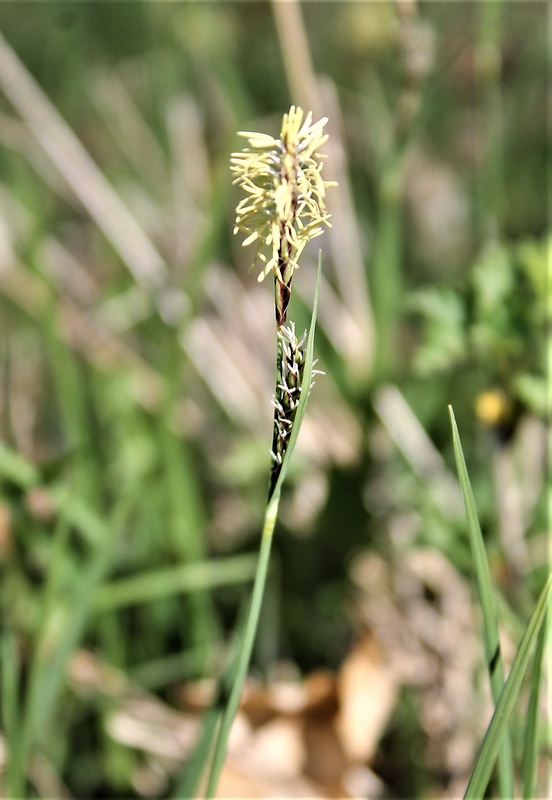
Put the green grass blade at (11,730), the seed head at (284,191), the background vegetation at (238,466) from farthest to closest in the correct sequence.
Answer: the background vegetation at (238,466) < the green grass blade at (11,730) < the seed head at (284,191)

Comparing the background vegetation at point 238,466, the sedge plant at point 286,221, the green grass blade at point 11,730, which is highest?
the background vegetation at point 238,466

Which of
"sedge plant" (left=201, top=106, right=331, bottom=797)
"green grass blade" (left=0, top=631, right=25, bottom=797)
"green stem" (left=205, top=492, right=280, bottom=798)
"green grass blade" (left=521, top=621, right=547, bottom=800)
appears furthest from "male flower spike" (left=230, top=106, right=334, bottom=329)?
→ "green grass blade" (left=0, top=631, right=25, bottom=797)

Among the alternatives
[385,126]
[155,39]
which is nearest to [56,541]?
[385,126]

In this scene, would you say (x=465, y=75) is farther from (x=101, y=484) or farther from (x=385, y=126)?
(x=101, y=484)

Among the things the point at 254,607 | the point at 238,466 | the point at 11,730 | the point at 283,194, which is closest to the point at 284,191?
the point at 283,194

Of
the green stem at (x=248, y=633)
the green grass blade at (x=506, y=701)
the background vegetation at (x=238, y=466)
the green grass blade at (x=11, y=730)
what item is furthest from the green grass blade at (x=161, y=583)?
the green grass blade at (x=506, y=701)

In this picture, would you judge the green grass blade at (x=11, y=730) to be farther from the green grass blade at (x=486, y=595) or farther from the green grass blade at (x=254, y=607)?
the green grass blade at (x=486, y=595)

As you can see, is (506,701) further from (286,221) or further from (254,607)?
(286,221)
